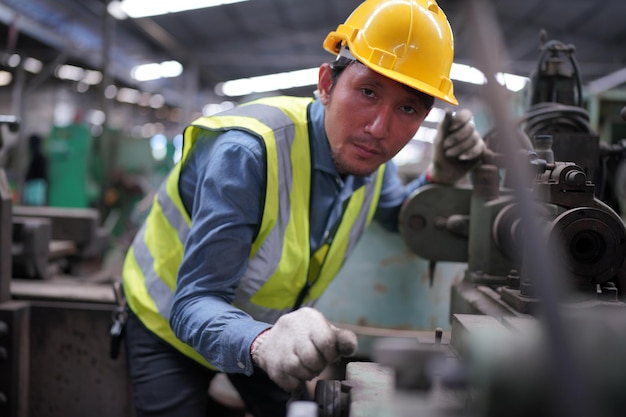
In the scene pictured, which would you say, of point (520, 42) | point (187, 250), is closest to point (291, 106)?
point (187, 250)

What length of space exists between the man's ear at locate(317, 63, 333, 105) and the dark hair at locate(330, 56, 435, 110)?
0.04ft

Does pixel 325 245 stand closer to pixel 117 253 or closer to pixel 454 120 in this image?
pixel 454 120

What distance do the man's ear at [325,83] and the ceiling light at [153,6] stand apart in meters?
5.80

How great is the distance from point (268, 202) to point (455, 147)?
0.53 m

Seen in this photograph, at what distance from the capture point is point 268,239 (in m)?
1.21

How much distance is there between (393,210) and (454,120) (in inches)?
13.0

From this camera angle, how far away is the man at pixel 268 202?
43.4 inches

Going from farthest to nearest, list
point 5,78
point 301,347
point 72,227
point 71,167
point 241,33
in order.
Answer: point 5,78 < point 241,33 < point 71,167 < point 72,227 < point 301,347

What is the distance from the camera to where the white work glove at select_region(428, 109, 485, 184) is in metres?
1.43

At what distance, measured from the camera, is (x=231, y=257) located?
111cm

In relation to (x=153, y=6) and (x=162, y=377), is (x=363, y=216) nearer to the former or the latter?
(x=162, y=377)

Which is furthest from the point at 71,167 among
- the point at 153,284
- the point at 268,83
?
the point at 268,83

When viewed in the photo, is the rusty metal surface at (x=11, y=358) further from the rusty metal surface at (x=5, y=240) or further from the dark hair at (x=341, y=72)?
the dark hair at (x=341, y=72)

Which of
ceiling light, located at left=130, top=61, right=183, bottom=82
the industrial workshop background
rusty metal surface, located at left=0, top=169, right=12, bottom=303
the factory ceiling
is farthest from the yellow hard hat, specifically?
ceiling light, located at left=130, top=61, right=183, bottom=82
